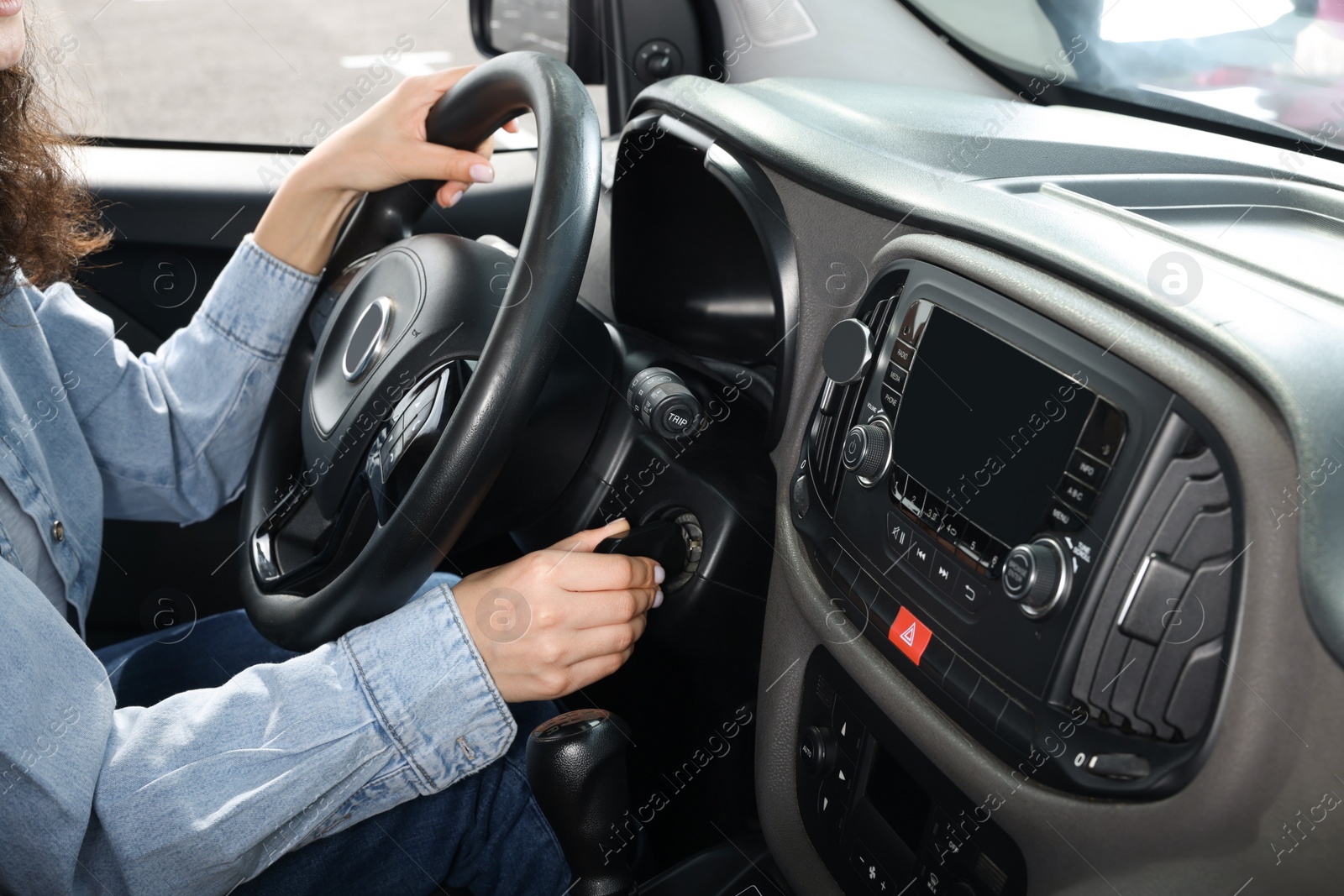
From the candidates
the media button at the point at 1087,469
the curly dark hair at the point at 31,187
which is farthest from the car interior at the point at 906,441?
the curly dark hair at the point at 31,187

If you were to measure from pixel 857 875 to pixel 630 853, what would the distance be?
22 centimetres

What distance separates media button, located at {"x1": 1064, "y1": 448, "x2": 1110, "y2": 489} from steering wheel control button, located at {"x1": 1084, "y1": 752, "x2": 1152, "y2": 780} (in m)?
0.14

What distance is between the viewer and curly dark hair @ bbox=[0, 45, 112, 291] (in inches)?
38.7

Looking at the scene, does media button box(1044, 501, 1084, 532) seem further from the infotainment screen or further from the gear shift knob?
the gear shift knob

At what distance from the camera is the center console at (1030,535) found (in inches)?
20.9

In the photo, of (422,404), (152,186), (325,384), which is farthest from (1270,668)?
(152,186)

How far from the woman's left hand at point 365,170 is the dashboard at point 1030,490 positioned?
0.18 m

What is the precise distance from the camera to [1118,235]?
2.12 ft

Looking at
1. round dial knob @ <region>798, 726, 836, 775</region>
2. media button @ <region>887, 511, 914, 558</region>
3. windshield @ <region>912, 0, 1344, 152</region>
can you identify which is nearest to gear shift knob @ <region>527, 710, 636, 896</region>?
round dial knob @ <region>798, 726, 836, 775</region>

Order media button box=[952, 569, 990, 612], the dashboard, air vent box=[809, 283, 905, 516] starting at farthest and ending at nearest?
1. air vent box=[809, 283, 905, 516]
2. media button box=[952, 569, 990, 612]
3. the dashboard

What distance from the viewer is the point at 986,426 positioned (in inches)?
25.2

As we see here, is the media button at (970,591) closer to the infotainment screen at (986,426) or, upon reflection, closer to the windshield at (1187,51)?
the infotainment screen at (986,426)

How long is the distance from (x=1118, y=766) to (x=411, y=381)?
22.4 inches

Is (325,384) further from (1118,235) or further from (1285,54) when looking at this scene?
(1285,54)
